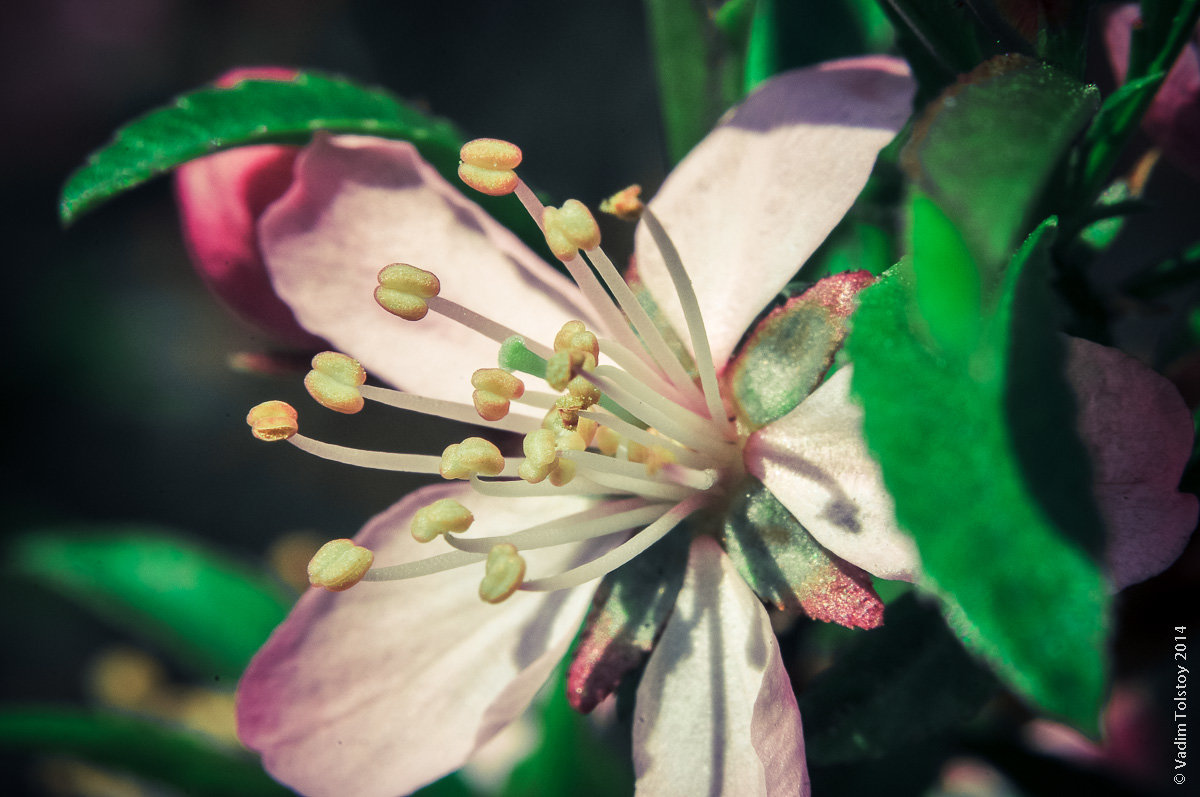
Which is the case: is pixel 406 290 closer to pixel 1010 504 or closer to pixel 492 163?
pixel 492 163

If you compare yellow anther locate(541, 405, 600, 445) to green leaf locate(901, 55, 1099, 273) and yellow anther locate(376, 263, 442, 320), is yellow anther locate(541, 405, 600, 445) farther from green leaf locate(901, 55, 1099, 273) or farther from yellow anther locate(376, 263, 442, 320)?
green leaf locate(901, 55, 1099, 273)

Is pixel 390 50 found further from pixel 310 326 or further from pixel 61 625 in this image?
pixel 310 326

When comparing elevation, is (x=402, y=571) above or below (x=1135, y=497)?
above

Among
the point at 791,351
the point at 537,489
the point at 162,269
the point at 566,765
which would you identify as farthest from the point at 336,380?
the point at 162,269

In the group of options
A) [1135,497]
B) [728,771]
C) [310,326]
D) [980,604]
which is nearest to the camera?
[980,604]

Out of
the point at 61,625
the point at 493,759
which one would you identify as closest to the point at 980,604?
the point at 493,759

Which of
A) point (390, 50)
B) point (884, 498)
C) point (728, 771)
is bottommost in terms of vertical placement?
point (728, 771)

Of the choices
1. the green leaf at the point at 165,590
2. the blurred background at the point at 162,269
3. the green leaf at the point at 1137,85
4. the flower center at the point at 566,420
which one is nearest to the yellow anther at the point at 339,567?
the flower center at the point at 566,420

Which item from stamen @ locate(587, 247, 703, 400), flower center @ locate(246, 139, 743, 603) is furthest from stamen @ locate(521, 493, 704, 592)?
stamen @ locate(587, 247, 703, 400)
